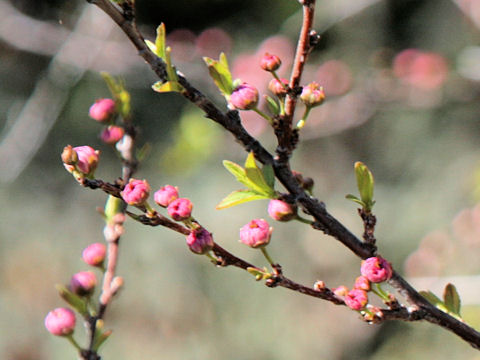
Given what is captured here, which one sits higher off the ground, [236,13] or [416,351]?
[236,13]

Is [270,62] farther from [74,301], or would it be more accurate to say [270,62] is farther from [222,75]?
[74,301]

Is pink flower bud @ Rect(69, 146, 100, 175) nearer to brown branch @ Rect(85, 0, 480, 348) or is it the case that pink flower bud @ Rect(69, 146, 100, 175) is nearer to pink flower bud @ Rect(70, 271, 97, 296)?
brown branch @ Rect(85, 0, 480, 348)

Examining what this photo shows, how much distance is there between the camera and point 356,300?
0.47 m

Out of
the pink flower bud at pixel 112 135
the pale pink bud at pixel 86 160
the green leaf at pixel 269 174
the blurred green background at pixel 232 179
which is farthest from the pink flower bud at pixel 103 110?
the blurred green background at pixel 232 179

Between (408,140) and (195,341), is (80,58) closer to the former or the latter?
(195,341)

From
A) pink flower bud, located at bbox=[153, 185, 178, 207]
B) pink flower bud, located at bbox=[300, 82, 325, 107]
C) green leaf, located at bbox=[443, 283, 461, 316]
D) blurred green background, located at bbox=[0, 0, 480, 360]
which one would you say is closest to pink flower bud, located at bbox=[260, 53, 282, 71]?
pink flower bud, located at bbox=[300, 82, 325, 107]

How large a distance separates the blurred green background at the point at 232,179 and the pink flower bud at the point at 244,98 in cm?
159

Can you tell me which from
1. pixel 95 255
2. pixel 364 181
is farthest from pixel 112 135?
pixel 364 181

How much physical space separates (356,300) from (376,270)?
3 cm

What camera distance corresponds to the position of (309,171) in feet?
11.3

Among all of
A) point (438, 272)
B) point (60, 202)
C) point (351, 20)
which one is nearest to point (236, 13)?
point (351, 20)

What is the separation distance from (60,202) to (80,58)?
1.87 metres

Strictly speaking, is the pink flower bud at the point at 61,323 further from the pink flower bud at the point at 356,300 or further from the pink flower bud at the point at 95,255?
the pink flower bud at the point at 356,300

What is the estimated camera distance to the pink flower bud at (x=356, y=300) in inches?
18.5
